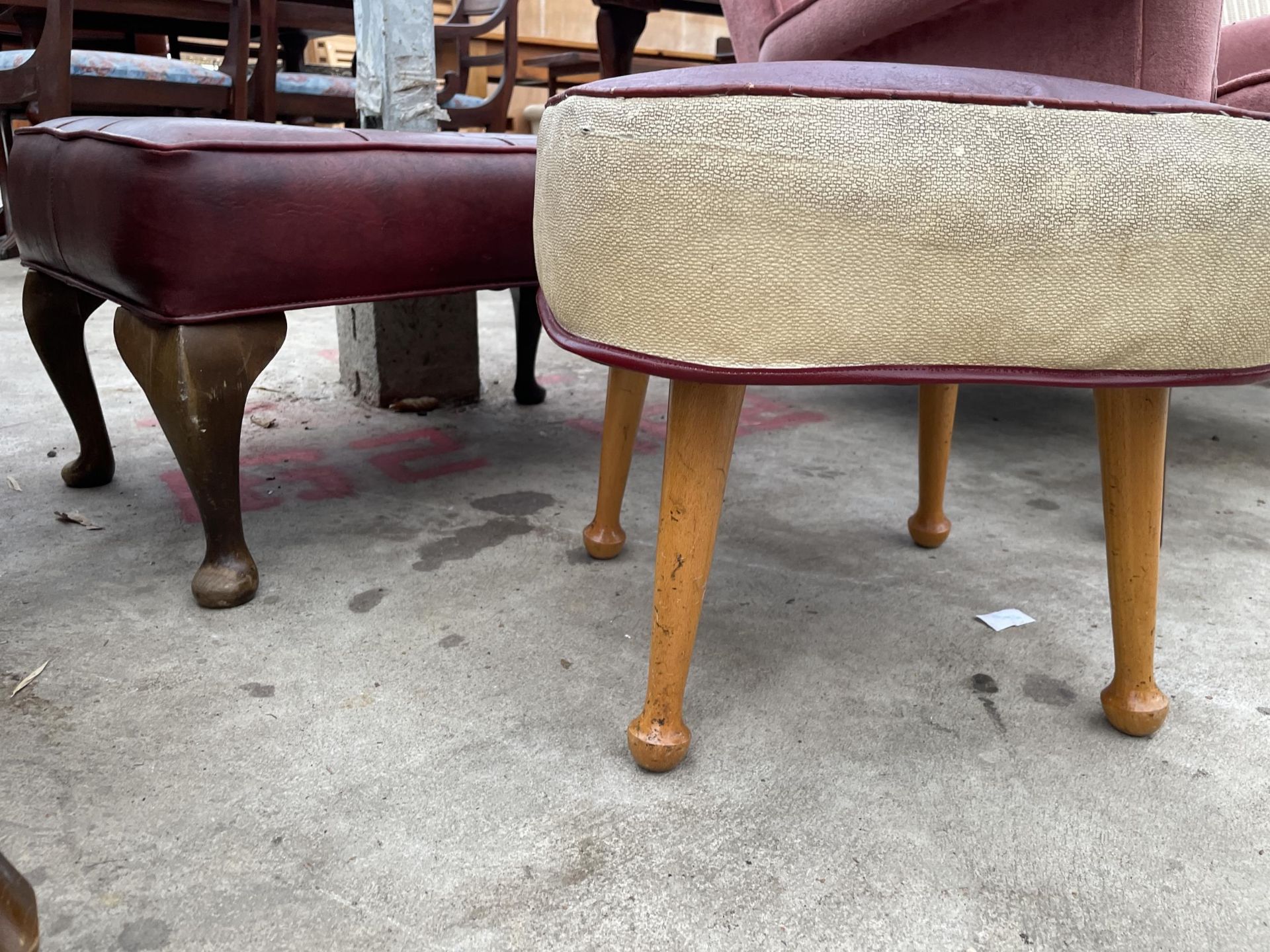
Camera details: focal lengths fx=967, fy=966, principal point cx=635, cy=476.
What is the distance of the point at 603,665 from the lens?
1.00 meters

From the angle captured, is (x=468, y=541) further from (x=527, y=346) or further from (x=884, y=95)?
(x=884, y=95)

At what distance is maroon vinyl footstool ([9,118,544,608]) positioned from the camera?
0.99 m

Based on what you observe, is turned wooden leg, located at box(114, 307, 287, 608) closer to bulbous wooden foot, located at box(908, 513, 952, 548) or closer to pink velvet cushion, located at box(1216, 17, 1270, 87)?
bulbous wooden foot, located at box(908, 513, 952, 548)

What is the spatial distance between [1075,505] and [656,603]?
3.14ft

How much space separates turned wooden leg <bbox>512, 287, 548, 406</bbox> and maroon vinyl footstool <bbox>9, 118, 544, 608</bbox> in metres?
0.59

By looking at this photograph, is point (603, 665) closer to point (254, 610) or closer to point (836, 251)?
point (254, 610)

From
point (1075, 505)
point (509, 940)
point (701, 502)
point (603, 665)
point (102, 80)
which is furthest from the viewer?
point (102, 80)

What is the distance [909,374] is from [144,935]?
648 mm

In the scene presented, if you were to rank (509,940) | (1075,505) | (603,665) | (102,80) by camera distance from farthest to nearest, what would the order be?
(102,80)
(1075,505)
(603,665)
(509,940)

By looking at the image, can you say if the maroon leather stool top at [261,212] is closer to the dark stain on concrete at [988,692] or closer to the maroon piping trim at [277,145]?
the maroon piping trim at [277,145]

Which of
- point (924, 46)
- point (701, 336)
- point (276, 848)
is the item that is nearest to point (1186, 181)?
point (701, 336)

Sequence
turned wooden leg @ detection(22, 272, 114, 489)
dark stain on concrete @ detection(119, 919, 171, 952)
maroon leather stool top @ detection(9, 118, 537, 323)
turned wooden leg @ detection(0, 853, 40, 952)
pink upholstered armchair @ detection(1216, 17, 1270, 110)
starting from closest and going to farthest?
turned wooden leg @ detection(0, 853, 40, 952), dark stain on concrete @ detection(119, 919, 171, 952), maroon leather stool top @ detection(9, 118, 537, 323), turned wooden leg @ detection(22, 272, 114, 489), pink upholstered armchair @ detection(1216, 17, 1270, 110)

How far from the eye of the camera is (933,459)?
1.27m

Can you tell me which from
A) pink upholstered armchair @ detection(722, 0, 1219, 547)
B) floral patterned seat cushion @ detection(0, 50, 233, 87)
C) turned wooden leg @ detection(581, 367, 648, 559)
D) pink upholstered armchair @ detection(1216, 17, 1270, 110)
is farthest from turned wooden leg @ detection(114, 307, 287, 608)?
floral patterned seat cushion @ detection(0, 50, 233, 87)
